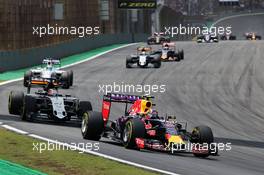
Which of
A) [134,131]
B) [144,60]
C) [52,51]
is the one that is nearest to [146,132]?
[134,131]

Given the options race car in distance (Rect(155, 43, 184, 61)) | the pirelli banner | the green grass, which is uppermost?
the pirelli banner

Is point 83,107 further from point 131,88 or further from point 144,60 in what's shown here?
point 144,60

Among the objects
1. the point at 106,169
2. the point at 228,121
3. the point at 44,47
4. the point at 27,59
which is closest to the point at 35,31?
the point at 44,47

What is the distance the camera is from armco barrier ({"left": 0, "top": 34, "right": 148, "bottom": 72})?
1512 inches

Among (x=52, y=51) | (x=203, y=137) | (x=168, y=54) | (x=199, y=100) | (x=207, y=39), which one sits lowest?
(x=199, y=100)

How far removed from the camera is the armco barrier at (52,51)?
38409mm

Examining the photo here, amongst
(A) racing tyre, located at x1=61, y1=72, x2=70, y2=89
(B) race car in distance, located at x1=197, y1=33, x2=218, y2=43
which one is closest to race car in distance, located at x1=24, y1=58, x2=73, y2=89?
(A) racing tyre, located at x1=61, y1=72, x2=70, y2=89

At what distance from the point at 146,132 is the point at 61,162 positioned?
111 inches

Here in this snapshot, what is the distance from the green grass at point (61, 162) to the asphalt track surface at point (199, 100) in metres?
0.72

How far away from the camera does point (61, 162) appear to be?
12.4m

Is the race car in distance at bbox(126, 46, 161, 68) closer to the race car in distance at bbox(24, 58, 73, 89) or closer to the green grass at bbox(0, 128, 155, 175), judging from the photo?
the race car in distance at bbox(24, 58, 73, 89)

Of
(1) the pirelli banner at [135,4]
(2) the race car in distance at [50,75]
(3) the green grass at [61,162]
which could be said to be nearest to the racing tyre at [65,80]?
(2) the race car in distance at [50,75]

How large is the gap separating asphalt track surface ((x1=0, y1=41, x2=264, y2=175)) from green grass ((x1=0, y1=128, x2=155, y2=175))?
2.38 ft

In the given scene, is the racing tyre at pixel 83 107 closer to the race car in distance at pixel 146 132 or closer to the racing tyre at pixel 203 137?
the race car in distance at pixel 146 132
